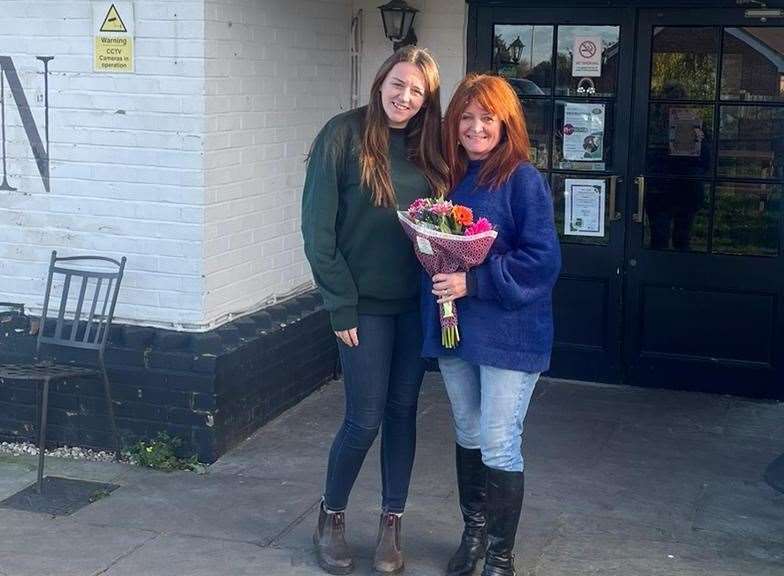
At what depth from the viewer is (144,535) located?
4871 mm

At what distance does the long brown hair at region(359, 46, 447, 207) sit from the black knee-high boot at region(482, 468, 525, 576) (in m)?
1.03

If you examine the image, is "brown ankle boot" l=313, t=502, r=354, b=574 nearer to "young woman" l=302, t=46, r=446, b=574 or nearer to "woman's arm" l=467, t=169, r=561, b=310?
"young woman" l=302, t=46, r=446, b=574

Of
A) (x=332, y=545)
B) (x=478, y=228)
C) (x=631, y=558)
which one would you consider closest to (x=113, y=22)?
(x=478, y=228)

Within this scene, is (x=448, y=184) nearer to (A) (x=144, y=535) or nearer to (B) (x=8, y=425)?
(A) (x=144, y=535)

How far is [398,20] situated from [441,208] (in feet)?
10.5

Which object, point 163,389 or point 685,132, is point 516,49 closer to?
point 685,132

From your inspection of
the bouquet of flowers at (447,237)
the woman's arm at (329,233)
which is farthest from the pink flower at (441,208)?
the woman's arm at (329,233)

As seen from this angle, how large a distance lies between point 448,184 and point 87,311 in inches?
92.2

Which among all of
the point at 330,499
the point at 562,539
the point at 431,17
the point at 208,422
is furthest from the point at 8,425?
the point at 431,17

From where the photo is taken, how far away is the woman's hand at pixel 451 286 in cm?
412

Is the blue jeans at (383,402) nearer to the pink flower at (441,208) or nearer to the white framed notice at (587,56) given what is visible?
the pink flower at (441,208)

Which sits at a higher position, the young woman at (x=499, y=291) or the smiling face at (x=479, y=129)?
the smiling face at (x=479, y=129)

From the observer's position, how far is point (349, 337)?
430cm

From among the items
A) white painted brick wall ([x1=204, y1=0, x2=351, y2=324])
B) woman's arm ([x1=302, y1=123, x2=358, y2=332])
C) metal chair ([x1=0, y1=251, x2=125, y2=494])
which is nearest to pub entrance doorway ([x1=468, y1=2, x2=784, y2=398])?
white painted brick wall ([x1=204, y1=0, x2=351, y2=324])
